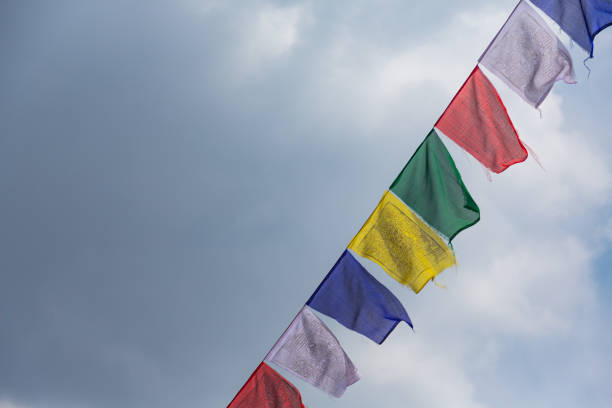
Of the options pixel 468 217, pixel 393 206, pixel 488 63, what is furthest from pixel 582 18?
pixel 393 206

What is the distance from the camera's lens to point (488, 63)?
748 centimetres

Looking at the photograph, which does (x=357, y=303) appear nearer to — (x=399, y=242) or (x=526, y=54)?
(x=399, y=242)

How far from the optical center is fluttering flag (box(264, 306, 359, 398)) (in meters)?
7.65

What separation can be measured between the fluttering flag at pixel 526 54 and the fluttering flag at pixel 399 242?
2141 mm

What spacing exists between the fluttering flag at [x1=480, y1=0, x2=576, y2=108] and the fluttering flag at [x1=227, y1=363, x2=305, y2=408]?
4.92 metres

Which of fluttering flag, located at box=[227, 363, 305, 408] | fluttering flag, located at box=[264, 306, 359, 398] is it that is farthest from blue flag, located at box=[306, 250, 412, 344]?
fluttering flag, located at box=[227, 363, 305, 408]

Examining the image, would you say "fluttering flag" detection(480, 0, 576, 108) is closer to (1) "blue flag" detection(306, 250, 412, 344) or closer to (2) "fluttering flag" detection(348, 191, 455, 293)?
(2) "fluttering flag" detection(348, 191, 455, 293)

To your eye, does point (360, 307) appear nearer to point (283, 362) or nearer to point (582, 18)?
point (283, 362)

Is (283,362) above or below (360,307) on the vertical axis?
below

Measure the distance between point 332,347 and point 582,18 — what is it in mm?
5405

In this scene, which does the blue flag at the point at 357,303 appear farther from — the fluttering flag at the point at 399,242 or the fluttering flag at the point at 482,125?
the fluttering flag at the point at 482,125

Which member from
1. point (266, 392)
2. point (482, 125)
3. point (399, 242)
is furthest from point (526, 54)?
point (266, 392)

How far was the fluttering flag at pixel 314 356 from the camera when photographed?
765cm

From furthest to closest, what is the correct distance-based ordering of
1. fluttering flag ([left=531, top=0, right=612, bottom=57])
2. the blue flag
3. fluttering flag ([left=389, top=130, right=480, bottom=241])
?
the blue flag
fluttering flag ([left=389, top=130, right=480, bottom=241])
fluttering flag ([left=531, top=0, right=612, bottom=57])
